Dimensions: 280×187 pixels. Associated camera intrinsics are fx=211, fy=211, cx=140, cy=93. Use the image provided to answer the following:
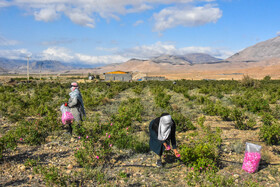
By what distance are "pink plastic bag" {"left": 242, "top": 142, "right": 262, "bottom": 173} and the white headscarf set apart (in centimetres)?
159

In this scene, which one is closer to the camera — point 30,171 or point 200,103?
point 30,171

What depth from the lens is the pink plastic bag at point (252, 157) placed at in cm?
407

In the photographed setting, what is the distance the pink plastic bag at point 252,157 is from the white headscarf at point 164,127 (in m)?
1.59

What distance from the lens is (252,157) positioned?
13.4 ft

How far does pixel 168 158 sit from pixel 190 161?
72cm

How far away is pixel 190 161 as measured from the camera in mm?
4332

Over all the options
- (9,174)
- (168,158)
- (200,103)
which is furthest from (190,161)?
(200,103)

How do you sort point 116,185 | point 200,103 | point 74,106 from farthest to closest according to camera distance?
point 200,103
point 74,106
point 116,185

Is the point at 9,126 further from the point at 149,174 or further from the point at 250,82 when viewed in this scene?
the point at 250,82

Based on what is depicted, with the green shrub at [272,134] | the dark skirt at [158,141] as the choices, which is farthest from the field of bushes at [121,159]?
the dark skirt at [158,141]

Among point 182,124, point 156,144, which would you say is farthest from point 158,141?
point 182,124

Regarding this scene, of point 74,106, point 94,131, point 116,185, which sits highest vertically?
point 74,106

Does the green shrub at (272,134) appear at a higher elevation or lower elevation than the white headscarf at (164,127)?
lower

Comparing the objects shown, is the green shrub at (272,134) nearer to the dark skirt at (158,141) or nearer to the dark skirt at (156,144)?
the dark skirt at (158,141)
